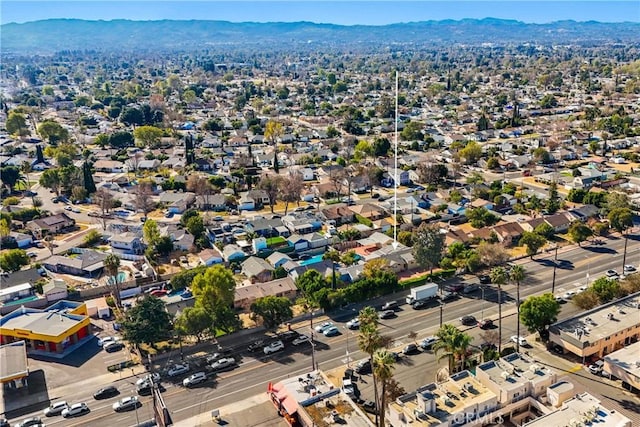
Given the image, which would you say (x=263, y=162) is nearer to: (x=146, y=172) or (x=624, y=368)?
(x=146, y=172)

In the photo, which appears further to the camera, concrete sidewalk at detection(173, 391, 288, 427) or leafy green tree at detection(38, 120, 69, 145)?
leafy green tree at detection(38, 120, 69, 145)

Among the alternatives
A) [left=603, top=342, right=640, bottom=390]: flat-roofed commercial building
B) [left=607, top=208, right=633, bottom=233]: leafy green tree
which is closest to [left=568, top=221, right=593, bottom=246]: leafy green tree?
[left=607, top=208, right=633, bottom=233]: leafy green tree

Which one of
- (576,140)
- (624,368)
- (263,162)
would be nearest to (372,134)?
(263,162)

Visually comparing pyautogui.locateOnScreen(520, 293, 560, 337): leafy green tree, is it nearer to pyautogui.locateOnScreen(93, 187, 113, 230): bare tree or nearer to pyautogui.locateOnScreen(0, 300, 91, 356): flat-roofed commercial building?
pyautogui.locateOnScreen(0, 300, 91, 356): flat-roofed commercial building

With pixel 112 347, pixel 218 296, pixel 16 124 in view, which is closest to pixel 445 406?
pixel 218 296

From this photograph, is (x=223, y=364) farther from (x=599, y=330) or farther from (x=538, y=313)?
(x=599, y=330)
